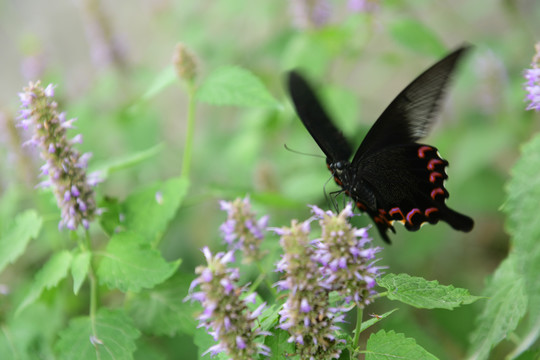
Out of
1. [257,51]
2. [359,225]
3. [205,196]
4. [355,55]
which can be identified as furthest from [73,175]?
[257,51]

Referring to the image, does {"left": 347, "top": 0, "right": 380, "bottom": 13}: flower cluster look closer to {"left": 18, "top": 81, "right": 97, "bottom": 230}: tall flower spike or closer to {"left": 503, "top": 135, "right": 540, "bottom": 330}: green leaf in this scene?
{"left": 503, "top": 135, "right": 540, "bottom": 330}: green leaf

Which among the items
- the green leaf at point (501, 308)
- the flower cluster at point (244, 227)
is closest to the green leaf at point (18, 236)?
the flower cluster at point (244, 227)

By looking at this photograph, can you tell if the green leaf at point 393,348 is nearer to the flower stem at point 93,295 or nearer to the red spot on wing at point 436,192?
the red spot on wing at point 436,192

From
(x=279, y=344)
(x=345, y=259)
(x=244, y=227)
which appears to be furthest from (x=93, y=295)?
(x=345, y=259)

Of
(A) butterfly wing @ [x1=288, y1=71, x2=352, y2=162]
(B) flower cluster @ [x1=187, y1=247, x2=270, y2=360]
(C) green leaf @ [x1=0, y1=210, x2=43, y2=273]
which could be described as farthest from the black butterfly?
(C) green leaf @ [x1=0, y1=210, x2=43, y2=273]

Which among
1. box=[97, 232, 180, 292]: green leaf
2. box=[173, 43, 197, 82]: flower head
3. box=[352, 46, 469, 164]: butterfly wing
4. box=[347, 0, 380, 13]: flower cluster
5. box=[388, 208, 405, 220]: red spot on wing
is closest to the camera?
box=[352, 46, 469, 164]: butterfly wing

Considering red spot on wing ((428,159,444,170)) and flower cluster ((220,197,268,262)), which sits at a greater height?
red spot on wing ((428,159,444,170))
